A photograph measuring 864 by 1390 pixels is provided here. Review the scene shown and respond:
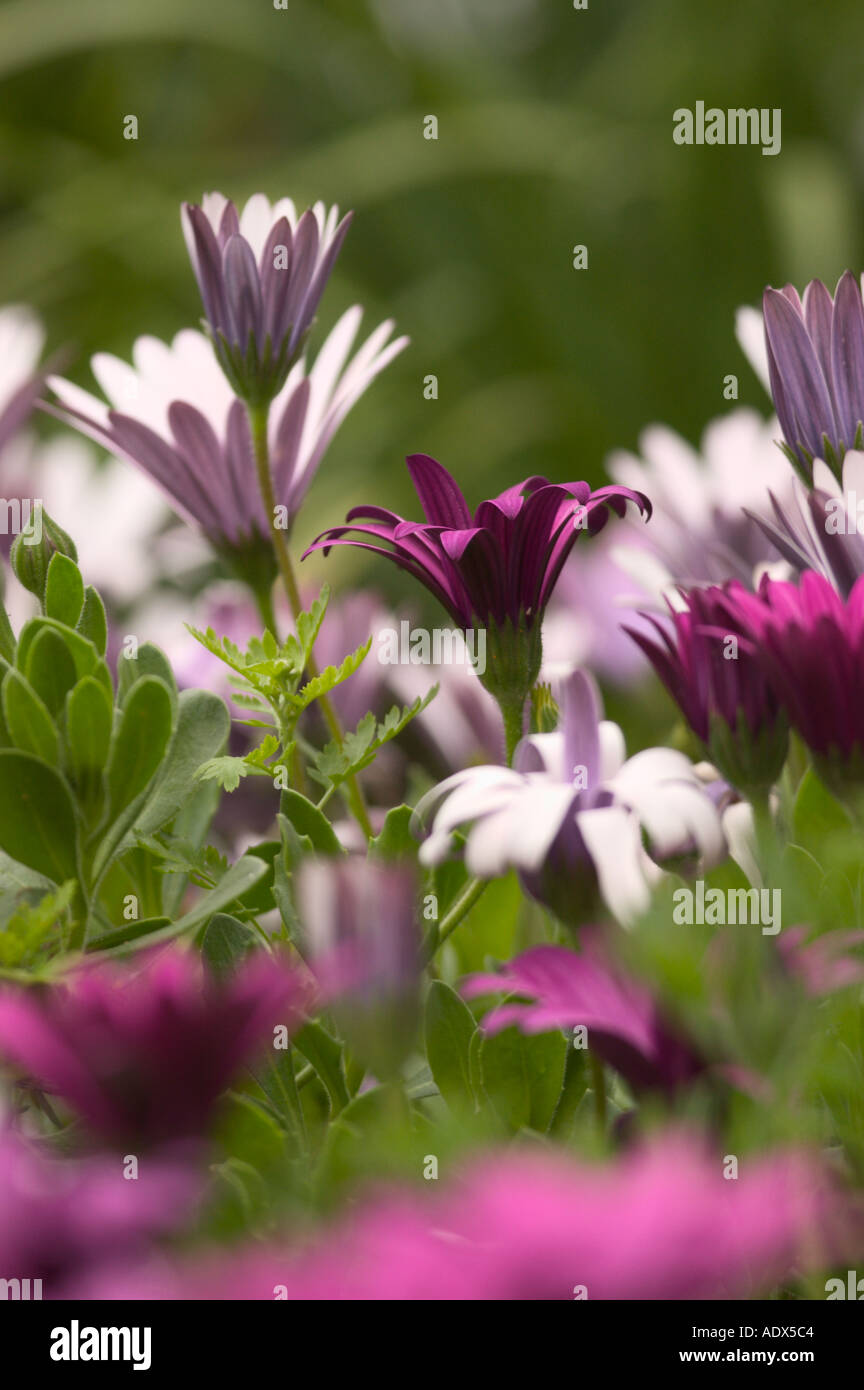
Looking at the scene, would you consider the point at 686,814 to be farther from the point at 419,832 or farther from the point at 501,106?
the point at 501,106

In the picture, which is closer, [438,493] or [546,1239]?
[546,1239]

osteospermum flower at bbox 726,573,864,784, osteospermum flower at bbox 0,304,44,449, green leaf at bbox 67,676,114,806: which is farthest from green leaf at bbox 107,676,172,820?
osteospermum flower at bbox 0,304,44,449

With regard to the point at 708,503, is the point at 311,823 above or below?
below

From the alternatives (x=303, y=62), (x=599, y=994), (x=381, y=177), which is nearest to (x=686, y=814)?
(x=599, y=994)

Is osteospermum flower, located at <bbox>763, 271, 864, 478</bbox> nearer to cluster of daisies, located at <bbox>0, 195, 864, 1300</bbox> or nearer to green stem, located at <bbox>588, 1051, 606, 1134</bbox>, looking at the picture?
cluster of daisies, located at <bbox>0, 195, 864, 1300</bbox>

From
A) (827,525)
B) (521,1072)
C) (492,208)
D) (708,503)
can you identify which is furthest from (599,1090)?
(492,208)

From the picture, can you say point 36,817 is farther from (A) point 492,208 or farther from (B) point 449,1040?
(A) point 492,208
